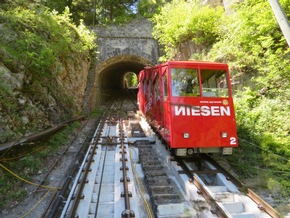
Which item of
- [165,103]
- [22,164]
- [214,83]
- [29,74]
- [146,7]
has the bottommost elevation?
[22,164]

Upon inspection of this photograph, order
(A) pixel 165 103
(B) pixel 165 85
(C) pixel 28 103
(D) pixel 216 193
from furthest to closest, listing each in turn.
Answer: (C) pixel 28 103
(B) pixel 165 85
(A) pixel 165 103
(D) pixel 216 193

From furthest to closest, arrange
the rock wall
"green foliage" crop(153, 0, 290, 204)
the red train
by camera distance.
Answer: the rock wall
"green foliage" crop(153, 0, 290, 204)
the red train

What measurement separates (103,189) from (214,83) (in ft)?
14.3

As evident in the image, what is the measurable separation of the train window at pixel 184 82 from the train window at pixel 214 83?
24cm

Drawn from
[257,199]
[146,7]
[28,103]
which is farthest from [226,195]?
[146,7]

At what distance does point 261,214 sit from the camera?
4.49 meters

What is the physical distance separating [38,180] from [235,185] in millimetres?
5334

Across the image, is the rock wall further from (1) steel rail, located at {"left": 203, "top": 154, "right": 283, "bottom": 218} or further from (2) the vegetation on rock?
(1) steel rail, located at {"left": 203, "top": 154, "right": 283, "bottom": 218}

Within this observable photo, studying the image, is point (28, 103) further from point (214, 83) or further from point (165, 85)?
point (214, 83)

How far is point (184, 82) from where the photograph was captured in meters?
6.99

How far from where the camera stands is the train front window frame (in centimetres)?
695

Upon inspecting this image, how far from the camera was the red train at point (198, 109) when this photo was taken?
21.6 ft

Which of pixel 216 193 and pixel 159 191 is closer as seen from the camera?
pixel 216 193

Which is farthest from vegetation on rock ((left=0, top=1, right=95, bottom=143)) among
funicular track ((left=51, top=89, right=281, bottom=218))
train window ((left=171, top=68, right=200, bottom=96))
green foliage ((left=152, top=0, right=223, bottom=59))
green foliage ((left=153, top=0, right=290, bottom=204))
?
green foliage ((left=153, top=0, right=290, bottom=204))
